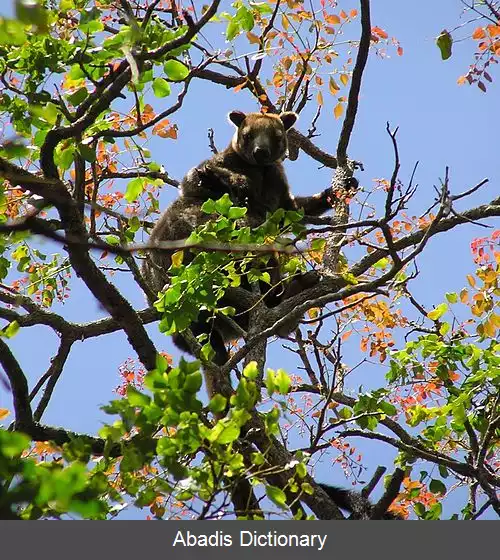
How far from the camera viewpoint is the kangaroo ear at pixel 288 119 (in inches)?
348

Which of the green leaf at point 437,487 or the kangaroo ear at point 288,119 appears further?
the kangaroo ear at point 288,119

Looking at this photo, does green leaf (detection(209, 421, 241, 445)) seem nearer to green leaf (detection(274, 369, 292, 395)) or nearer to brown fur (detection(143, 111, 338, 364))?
green leaf (detection(274, 369, 292, 395))

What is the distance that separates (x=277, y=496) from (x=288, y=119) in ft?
21.4

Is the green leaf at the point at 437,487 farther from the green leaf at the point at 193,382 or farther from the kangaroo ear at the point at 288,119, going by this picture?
the kangaroo ear at the point at 288,119

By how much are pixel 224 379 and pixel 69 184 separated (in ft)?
6.39

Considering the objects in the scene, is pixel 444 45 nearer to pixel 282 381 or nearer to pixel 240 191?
pixel 282 381

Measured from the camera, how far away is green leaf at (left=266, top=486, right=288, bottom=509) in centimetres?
300

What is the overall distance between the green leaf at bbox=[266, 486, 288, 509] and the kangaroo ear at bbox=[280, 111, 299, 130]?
6.32 m

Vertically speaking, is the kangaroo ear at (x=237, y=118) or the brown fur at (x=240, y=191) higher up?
the kangaroo ear at (x=237, y=118)

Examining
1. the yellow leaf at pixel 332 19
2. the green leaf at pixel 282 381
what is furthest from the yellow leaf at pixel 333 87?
the green leaf at pixel 282 381

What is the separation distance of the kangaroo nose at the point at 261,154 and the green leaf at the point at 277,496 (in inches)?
257

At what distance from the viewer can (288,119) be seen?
29.4 feet

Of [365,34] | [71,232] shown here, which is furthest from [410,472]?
[365,34]

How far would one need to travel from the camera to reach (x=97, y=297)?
496 centimetres
